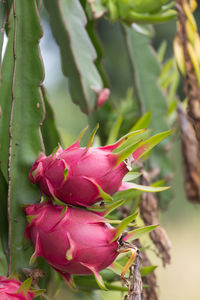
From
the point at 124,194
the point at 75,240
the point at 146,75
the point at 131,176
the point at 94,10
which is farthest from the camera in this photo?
the point at 146,75

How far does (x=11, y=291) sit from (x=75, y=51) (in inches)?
16.7

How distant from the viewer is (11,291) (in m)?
0.58

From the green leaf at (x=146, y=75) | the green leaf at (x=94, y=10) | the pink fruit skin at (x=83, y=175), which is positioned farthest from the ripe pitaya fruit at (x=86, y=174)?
the green leaf at (x=146, y=75)

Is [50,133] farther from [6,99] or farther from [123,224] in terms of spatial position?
[123,224]

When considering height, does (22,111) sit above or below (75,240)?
above

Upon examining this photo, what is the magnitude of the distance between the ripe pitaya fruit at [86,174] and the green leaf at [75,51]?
25 centimetres

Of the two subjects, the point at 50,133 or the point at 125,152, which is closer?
the point at 125,152

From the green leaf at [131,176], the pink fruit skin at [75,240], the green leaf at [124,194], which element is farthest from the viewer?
the green leaf at [124,194]

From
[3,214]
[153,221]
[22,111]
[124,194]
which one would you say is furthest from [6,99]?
[153,221]

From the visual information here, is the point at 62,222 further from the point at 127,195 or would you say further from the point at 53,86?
the point at 53,86

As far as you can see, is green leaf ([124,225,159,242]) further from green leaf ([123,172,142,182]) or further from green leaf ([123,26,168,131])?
green leaf ([123,26,168,131])

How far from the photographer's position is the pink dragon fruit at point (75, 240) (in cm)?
55

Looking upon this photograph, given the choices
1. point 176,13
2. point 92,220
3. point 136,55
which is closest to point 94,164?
point 92,220

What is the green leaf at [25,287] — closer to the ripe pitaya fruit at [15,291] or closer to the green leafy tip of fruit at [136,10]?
the ripe pitaya fruit at [15,291]
